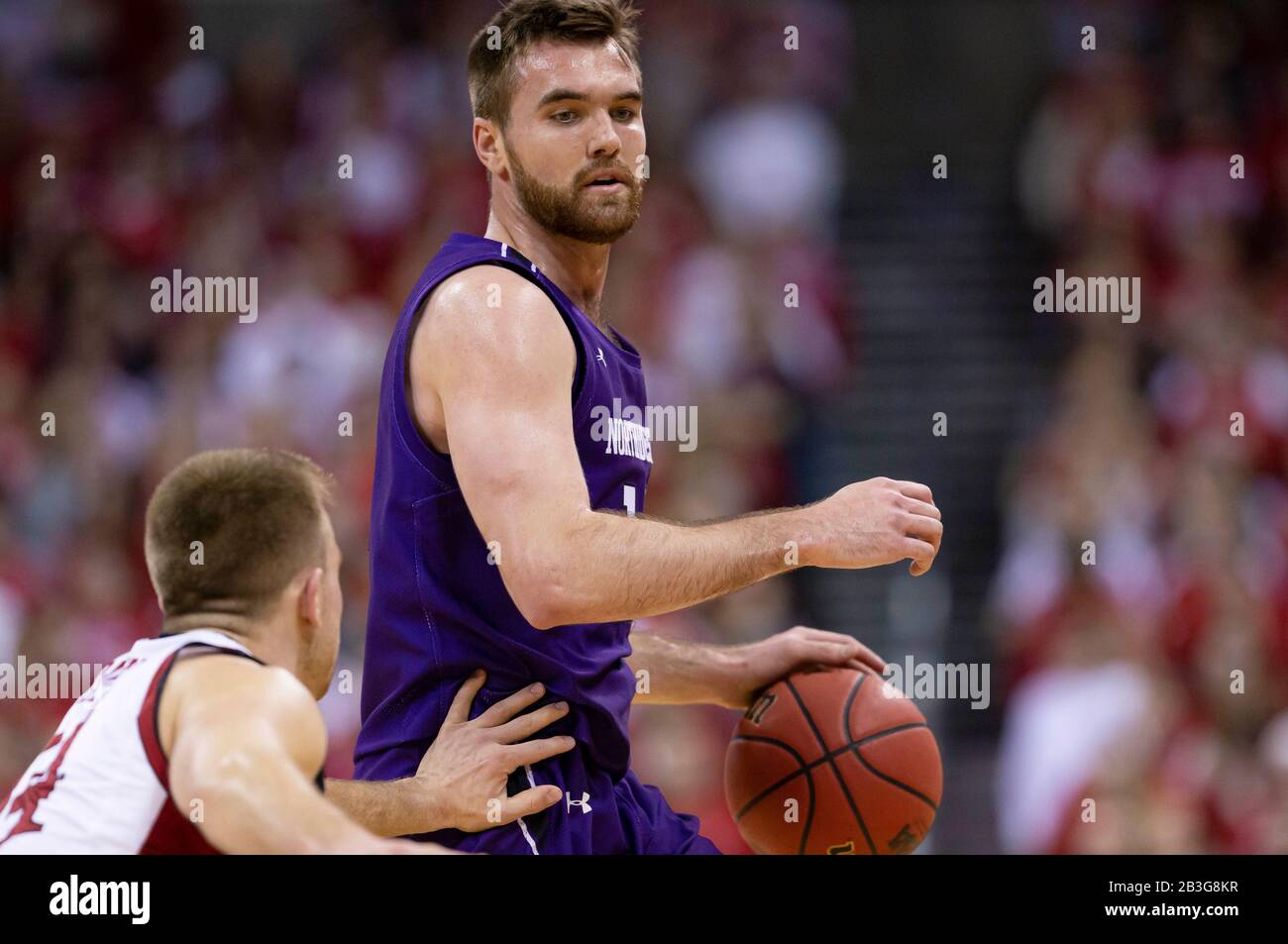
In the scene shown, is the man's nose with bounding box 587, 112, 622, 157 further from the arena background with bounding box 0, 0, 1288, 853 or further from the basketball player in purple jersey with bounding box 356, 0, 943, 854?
the arena background with bounding box 0, 0, 1288, 853

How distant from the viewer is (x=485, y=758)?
11.7 ft

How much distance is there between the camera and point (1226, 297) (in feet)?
31.6

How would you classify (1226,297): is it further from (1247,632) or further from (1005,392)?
(1247,632)

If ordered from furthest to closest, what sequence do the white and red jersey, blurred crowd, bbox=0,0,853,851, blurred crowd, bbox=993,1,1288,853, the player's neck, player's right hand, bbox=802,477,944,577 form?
1. blurred crowd, bbox=0,0,853,851
2. blurred crowd, bbox=993,1,1288,853
3. the player's neck
4. player's right hand, bbox=802,477,944,577
5. the white and red jersey

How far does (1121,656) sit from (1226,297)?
2946 millimetres

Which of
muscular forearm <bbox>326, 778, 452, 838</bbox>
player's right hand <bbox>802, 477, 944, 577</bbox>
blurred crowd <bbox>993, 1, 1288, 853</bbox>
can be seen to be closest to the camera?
player's right hand <bbox>802, 477, 944, 577</bbox>

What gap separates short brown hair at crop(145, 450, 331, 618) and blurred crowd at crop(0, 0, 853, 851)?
13.2ft

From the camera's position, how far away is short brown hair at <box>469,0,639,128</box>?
390 centimetres

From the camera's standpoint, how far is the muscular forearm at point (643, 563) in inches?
Result: 131

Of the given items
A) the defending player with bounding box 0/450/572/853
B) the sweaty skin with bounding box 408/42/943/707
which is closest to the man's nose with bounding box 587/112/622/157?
the sweaty skin with bounding box 408/42/943/707

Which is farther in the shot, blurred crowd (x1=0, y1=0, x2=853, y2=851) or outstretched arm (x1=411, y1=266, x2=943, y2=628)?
blurred crowd (x1=0, y1=0, x2=853, y2=851)
